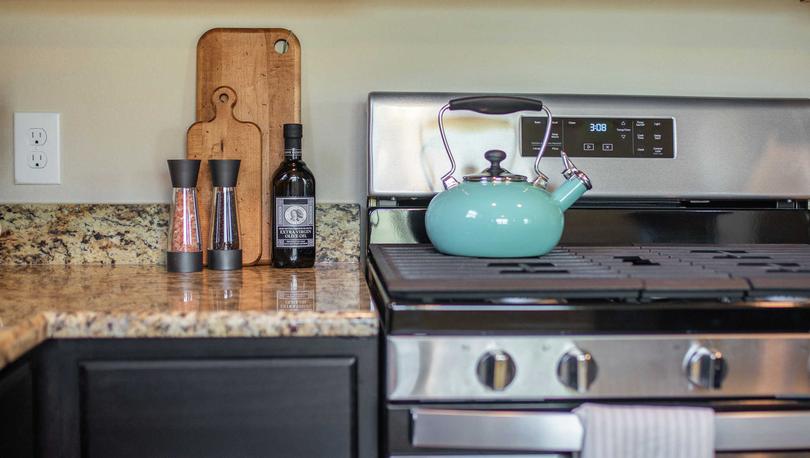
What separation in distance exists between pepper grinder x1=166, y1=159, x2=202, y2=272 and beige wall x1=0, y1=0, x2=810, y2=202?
17 centimetres

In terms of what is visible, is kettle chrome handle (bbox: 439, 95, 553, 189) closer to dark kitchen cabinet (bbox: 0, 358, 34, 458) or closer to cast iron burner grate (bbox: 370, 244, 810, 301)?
cast iron burner grate (bbox: 370, 244, 810, 301)

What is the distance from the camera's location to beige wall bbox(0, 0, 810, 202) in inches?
54.3

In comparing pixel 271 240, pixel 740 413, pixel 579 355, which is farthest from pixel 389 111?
pixel 740 413

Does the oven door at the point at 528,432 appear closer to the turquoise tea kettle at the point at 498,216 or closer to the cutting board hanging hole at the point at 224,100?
the turquoise tea kettle at the point at 498,216

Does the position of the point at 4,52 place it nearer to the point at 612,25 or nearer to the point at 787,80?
the point at 612,25

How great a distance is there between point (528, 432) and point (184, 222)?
2.36 feet

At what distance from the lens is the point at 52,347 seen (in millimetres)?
854

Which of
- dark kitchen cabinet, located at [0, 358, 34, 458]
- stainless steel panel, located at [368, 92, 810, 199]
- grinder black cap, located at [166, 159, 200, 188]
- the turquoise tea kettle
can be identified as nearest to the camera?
dark kitchen cabinet, located at [0, 358, 34, 458]

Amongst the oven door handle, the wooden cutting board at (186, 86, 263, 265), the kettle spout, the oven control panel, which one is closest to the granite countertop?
the oven door handle

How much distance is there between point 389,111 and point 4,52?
756mm

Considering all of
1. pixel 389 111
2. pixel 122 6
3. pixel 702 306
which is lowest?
pixel 702 306

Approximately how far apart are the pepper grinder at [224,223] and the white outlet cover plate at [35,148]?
35cm

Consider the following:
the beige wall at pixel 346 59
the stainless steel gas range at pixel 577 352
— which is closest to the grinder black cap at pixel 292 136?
the beige wall at pixel 346 59

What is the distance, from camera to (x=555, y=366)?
0.82m
